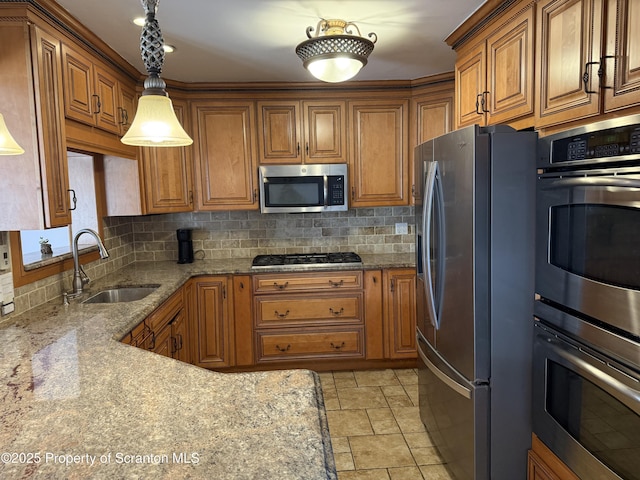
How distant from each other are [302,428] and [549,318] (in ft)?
3.67

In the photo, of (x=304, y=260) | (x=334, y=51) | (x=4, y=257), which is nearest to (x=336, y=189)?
(x=304, y=260)

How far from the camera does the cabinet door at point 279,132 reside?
347 centimetres

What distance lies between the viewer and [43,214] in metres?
1.91

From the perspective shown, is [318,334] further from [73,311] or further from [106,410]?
[106,410]

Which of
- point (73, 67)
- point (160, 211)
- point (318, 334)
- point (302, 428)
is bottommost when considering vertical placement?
point (318, 334)

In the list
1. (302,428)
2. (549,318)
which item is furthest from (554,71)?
(302,428)

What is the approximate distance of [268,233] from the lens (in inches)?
152

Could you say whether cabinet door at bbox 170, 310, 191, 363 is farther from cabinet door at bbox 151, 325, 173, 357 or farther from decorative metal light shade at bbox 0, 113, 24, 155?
decorative metal light shade at bbox 0, 113, 24, 155

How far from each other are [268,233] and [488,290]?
7.87 ft

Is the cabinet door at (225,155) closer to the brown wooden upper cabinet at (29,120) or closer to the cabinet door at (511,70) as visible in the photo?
the brown wooden upper cabinet at (29,120)

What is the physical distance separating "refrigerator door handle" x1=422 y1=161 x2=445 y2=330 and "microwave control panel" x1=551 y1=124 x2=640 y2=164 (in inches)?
22.0

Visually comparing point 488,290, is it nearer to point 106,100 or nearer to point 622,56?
point 622,56

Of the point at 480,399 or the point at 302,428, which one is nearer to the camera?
the point at 302,428

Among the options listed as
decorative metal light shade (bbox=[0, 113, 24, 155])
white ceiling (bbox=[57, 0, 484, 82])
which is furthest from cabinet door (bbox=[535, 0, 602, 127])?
decorative metal light shade (bbox=[0, 113, 24, 155])
